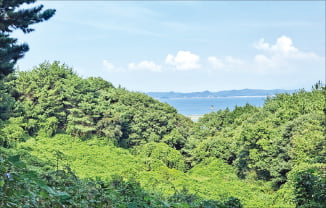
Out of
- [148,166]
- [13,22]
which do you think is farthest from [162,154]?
[13,22]

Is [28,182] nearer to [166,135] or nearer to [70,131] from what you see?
[70,131]

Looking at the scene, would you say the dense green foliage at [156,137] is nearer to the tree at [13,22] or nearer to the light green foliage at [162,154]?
the light green foliage at [162,154]

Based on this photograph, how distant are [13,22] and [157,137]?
17.8 m

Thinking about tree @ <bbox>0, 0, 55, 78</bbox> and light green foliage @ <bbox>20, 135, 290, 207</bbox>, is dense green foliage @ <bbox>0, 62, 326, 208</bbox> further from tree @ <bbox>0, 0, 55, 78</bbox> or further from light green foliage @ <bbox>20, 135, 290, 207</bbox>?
tree @ <bbox>0, 0, 55, 78</bbox>

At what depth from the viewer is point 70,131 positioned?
→ 22.2 meters

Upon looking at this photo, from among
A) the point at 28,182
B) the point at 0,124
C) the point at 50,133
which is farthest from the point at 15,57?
the point at 50,133

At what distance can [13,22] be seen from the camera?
271 inches

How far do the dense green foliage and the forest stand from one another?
67 mm

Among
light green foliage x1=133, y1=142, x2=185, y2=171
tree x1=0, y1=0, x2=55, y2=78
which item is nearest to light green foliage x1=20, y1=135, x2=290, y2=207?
light green foliage x1=133, y1=142, x2=185, y2=171

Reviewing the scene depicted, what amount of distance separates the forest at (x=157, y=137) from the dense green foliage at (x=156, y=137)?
67 mm

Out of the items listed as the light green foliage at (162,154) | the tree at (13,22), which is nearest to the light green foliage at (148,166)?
the light green foliage at (162,154)

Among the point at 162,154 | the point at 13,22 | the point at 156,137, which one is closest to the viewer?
the point at 13,22

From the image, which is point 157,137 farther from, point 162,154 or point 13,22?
point 13,22

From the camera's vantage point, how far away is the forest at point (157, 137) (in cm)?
1527
